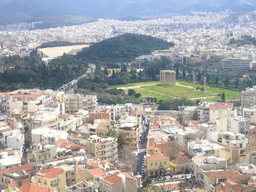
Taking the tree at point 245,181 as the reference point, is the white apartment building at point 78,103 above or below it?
above

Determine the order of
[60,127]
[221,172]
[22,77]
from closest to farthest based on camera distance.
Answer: [221,172] < [60,127] < [22,77]

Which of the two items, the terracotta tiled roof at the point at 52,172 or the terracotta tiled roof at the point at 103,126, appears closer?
the terracotta tiled roof at the point at 52,172

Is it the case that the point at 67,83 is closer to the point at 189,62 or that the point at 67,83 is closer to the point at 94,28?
the point at 189,62

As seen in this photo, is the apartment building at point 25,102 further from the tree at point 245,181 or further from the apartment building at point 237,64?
the apartment building at point 237,64

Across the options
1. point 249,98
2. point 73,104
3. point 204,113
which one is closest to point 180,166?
point 204,113

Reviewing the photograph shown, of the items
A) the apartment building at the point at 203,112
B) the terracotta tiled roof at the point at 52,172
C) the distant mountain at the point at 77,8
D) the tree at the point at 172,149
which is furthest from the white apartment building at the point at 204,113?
the distant mountain at the point at 77,8

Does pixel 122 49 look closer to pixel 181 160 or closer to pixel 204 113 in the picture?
pixel 204 113

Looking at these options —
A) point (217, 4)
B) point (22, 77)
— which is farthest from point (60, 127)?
point (217, 4)
